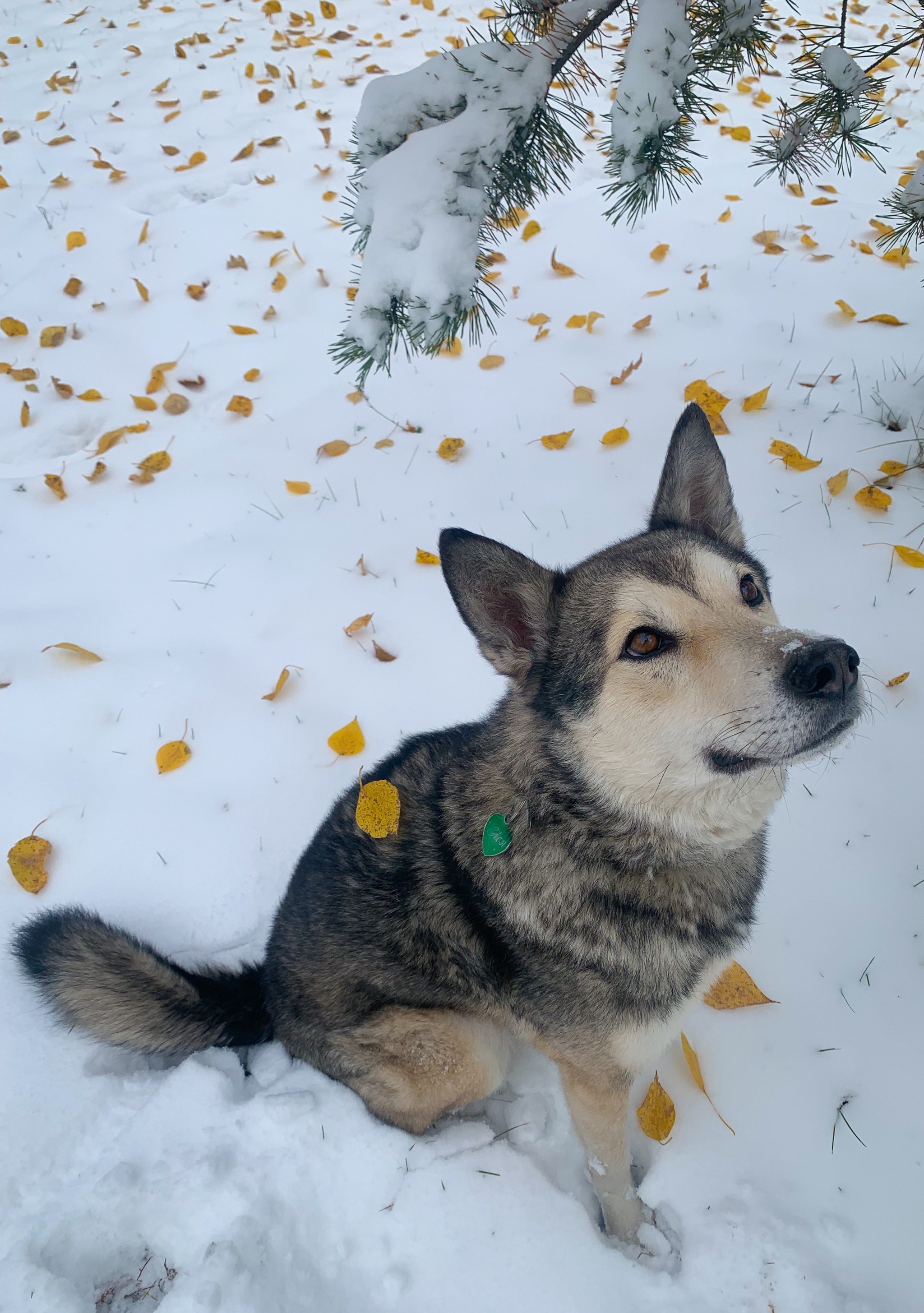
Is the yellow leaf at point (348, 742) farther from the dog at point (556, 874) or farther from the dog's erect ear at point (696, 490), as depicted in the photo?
the dog's erect ear at point (696, 490)

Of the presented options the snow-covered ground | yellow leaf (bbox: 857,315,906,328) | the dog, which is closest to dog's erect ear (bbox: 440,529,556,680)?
the dog

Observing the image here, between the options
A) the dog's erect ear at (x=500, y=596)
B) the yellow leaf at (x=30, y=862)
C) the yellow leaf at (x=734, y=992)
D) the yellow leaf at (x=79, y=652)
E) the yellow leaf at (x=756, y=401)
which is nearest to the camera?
the dog's erect ear at (x=500, y=596)

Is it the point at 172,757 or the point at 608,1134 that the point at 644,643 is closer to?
the point at 608,1134

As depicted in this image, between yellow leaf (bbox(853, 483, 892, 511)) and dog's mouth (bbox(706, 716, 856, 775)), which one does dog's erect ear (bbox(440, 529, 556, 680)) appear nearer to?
dog's mouth (bbox(706, 716, 856, 775))

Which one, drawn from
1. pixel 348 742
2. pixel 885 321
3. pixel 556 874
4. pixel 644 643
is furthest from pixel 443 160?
pixel 885 321

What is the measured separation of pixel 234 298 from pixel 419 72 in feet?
12.7

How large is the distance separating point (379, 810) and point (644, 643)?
3.24 feet

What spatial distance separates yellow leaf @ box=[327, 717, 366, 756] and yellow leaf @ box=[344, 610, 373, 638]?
22.3 inches

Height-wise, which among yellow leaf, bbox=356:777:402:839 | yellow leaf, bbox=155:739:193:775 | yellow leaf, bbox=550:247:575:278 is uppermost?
yellow leaf, bbox=550:247:575:278

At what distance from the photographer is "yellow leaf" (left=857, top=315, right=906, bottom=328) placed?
13.8 ft

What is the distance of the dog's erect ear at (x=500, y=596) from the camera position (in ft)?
5.91

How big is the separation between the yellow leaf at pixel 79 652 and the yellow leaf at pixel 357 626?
1.24 m

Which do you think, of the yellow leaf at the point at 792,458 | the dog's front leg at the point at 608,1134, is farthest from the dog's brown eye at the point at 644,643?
the yellow leaf at the point at 792,458

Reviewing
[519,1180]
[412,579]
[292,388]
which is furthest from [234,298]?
[519,1180]
